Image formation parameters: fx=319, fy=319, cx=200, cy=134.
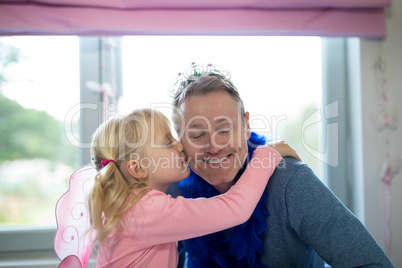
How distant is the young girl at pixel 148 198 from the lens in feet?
3.61

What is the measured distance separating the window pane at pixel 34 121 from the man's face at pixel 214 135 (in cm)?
95

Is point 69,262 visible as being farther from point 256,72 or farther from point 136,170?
point 256,72

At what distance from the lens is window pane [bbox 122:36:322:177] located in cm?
193

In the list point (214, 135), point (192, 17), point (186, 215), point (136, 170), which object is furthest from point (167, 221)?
point (192, 17)

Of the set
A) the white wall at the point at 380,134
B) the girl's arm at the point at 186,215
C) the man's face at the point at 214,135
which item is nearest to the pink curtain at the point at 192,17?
the white wall at the point at 380,134

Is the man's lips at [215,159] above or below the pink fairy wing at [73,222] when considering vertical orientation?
above

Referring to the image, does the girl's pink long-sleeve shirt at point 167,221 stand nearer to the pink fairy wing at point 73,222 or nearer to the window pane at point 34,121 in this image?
the pink fairy wing at point 73,222

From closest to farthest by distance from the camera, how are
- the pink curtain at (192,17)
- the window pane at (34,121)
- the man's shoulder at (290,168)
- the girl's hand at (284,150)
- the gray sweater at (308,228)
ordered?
the gray sweater at (308,228) → the man's shoulder at (290,168) → the girl's hand at (284,150) → the pink curtain at (192,17) → the window pane at (34,121)

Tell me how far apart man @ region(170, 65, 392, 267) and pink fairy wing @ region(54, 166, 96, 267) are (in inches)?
17.3

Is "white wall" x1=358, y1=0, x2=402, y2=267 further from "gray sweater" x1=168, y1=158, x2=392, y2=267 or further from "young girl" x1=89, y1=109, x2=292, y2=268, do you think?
"young girl" x1=89, y1=109, x2=292, y2=268

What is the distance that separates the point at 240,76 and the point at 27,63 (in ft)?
4.19

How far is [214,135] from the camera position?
1.24 metres

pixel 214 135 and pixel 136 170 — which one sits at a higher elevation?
pixel 214 135

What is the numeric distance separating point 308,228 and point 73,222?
0.91 meters
